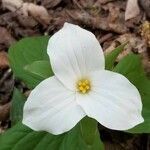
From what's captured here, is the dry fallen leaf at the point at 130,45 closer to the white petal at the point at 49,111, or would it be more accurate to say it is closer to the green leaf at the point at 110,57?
the green leaf at the point at 110,57

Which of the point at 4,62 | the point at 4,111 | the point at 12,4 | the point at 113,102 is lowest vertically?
the point at 4,111

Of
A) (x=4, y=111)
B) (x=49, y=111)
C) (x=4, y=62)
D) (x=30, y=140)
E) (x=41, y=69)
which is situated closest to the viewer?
(x=49, y=111)

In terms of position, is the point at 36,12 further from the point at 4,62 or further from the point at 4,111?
the point at 4,111

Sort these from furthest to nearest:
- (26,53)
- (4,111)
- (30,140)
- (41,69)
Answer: (4,111), (26,53), (30,140), (41,69)

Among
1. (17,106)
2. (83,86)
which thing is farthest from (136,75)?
(17,106)

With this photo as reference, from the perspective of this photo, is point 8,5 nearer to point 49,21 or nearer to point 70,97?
point 49,21

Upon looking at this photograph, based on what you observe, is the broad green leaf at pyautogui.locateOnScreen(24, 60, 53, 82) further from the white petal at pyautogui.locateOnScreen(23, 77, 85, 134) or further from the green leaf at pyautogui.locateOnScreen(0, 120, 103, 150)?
the green leaf at pyautogui.locateOnScreen(0, 120, 103, 150)

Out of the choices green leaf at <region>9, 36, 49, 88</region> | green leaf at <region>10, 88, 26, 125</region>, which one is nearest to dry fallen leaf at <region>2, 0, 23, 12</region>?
green leaf at <region>9, 36, 49, 88</region>
